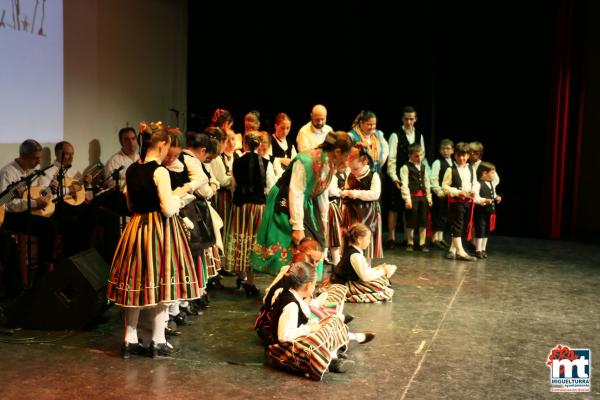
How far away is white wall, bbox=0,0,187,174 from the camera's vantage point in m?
7.27

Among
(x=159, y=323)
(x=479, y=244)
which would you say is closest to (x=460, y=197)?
(x=479, y=244)

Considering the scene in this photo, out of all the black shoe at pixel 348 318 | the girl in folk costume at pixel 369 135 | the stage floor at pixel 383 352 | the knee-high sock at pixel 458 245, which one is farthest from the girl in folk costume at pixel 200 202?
the knee-high sock at pixel 458 245

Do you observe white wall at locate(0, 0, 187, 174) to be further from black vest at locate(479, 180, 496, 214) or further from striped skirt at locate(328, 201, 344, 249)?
black vest at locate(479, 180, 496, 214)

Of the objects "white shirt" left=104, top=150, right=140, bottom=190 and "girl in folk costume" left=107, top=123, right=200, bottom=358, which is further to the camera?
"white shirt" left=104, top=150, right=140, bottom=190

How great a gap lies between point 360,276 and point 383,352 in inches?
45.3

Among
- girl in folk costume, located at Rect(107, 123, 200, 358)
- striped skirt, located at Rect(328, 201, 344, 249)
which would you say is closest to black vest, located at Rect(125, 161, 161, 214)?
girl in folk costume, located at Rect(107, 123, 200, 358)

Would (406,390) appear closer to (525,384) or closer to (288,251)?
(525,384)

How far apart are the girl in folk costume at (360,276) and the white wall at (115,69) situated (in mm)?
2932

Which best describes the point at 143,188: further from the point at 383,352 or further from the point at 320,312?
the point at 383,352

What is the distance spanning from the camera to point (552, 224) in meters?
8.66

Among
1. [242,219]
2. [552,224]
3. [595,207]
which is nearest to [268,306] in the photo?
[242,219]

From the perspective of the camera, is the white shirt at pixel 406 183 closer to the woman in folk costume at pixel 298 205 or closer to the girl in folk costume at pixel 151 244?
the woman in folk costume at pixel 298 205

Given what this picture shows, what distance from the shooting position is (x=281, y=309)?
3938mm

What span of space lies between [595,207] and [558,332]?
4.83 m
